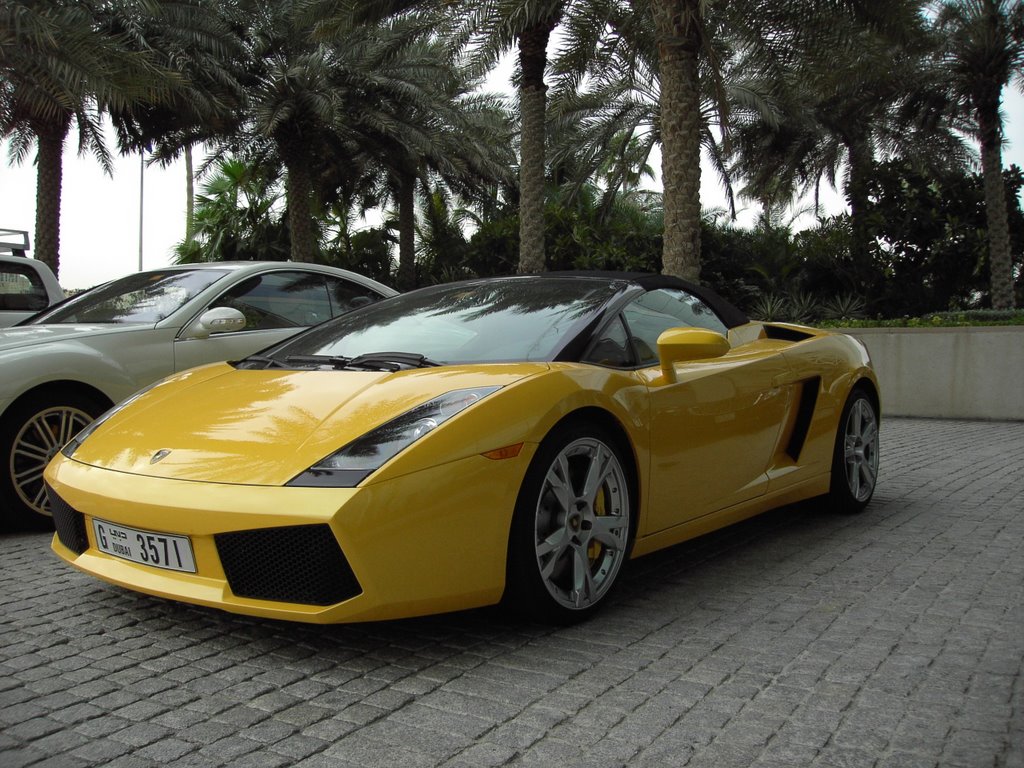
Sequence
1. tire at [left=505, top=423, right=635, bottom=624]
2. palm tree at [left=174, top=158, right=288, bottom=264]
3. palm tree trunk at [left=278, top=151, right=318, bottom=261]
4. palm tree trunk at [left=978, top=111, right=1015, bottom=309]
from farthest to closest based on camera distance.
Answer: palm tree at [left=174, top=158, right=288, bottom=264] → palm tree trunk at [left=278, top=151, right=318, bottom=261] → palm tree trunk at [left=978, top=111, right=1015, bottom=309] → tire at [left=505, top=423, right=635, bottom=624]

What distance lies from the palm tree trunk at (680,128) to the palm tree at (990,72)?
421 inches

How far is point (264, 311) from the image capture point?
6.15 m

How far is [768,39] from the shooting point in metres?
13.0

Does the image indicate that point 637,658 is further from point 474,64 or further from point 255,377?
point 474,64

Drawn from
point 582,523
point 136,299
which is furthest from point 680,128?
point 582,523

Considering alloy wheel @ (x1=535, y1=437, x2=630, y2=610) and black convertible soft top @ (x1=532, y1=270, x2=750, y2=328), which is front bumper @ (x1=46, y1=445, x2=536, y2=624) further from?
black convertible soft top @ (x1=532, y1=270, x2=750, y2=328)

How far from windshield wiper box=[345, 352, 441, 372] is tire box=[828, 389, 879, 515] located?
8.18 feet

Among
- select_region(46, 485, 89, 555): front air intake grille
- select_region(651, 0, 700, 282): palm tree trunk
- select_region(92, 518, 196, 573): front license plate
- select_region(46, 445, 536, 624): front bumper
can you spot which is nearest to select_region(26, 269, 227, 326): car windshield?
select_region(46, 485, 89, 555): front air intake grille

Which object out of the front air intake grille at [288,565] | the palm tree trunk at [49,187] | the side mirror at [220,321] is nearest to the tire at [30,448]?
the side mirror at [220,321]

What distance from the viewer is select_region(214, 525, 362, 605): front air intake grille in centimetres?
283

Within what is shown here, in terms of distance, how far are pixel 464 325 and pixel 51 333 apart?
8.94 feet

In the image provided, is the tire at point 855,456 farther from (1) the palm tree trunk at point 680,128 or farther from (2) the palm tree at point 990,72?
(2) the palm tree at point 990,72

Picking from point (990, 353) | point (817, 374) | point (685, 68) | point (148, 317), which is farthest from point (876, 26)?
point (148, 317)

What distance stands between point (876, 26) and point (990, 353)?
167 inches
